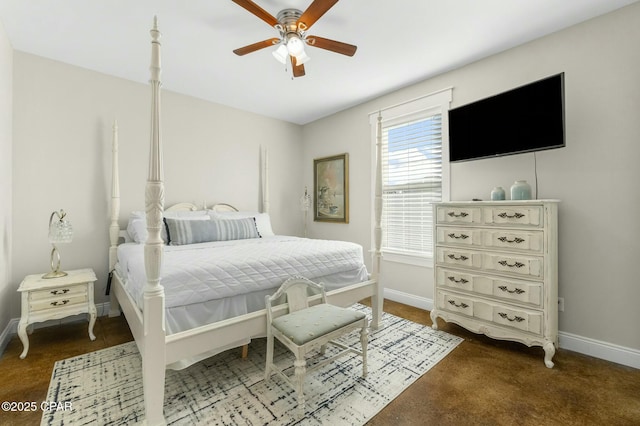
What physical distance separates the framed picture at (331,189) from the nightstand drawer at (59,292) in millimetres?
3030

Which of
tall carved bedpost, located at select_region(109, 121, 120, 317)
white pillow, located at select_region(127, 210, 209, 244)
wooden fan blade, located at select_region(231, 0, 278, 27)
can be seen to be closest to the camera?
wooden fan blade, located at select_region(231, 0, 278, 27)

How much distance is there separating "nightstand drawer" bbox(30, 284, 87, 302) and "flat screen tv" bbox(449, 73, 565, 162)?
3.57 metres

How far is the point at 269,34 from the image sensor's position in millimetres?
2469

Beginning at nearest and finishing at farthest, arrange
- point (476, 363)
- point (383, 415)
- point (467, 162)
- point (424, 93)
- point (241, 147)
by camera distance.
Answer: point (383, 415), point (476, 363), point (467, 162), point (424, 93), point (241, 147)

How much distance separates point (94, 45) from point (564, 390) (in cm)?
447

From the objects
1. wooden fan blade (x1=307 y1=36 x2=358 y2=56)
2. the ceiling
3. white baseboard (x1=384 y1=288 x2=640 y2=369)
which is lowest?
white baseboard (x1=384 y1=288 x2=640 y2=369)

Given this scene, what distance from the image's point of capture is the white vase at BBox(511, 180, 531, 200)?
240 cm

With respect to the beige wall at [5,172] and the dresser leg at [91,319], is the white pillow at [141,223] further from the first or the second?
the beige wall at [5,172]

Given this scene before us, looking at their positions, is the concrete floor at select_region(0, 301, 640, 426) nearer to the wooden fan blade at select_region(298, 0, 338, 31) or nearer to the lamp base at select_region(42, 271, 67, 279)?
the lamp base at select_region(42, 271, 67, 279)

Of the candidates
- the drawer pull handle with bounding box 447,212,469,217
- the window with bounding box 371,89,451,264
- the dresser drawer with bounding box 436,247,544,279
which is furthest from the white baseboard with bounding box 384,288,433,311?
the drawer pull handle with bounding box 447,212,469,217

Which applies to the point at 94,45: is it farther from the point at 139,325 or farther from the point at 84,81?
the point at 139,325

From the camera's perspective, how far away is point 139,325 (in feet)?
5.59

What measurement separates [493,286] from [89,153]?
13.3 ft

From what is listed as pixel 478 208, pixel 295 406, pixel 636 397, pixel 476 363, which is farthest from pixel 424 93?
pixel 295 406
